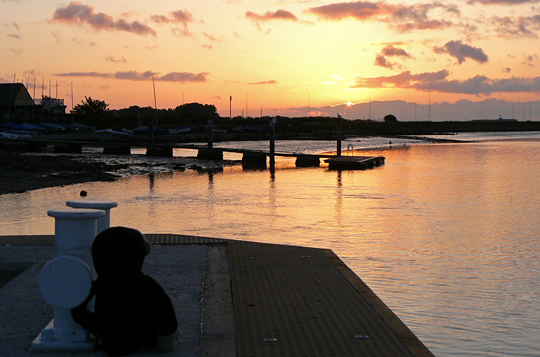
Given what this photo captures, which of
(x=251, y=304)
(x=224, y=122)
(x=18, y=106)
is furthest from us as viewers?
(x=224, y=122)

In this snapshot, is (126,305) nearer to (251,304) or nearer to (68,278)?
(68,278)

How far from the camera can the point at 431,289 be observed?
26.8 ft

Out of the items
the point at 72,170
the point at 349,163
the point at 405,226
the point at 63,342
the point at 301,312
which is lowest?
the point at 405,226

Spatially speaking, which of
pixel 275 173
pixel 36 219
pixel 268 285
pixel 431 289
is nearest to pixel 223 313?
pixel 268 285

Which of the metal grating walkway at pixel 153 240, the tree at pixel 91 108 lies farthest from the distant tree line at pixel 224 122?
the metal grating walkway at pixel 153 240

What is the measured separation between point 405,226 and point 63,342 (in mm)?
10688

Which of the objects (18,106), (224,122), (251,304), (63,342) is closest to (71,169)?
(251,304)

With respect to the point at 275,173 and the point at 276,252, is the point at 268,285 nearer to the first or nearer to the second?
the point at 276,252

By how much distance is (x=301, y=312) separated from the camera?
18.3ft

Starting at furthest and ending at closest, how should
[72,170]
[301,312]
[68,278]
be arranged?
[72,170] < [301,312] < [68,278]

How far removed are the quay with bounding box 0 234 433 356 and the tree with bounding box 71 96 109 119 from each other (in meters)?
101

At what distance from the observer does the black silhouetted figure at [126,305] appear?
4258 mm

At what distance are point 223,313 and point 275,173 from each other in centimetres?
2707

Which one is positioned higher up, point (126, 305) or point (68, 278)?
point (68, 278)
